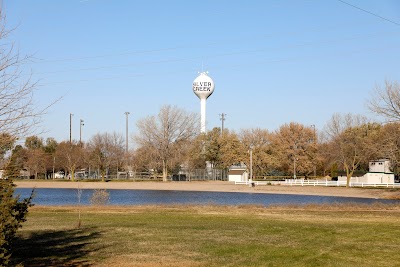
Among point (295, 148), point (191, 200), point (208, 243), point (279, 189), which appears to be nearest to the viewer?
point (208, 243)

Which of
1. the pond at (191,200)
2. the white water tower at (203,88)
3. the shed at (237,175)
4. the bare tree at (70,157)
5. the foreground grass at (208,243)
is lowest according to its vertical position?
the pond at (191,200)

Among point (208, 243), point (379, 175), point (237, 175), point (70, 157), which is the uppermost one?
point (70, 157)

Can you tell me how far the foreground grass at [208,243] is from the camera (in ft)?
43.9

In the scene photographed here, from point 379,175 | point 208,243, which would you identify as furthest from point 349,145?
point 208,243

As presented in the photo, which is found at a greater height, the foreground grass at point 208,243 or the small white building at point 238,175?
the small white building at point 238,175

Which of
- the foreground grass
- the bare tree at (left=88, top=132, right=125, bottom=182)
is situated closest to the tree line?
the bare tree at (left=88, top=132, right=125, bottom=182)

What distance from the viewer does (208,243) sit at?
16.3 meters

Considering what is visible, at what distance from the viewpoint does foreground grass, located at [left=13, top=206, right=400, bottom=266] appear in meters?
13.4

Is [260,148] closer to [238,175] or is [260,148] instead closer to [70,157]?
[238,175]

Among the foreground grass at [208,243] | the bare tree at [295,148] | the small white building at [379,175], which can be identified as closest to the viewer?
the foreground grass at [208,243]

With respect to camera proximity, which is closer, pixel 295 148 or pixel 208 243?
pixel 208 243

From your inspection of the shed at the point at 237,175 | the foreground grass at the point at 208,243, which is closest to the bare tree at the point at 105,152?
the shed at the point at 237,175

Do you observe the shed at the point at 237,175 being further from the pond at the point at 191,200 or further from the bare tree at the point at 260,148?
the pond at the point at 191,200

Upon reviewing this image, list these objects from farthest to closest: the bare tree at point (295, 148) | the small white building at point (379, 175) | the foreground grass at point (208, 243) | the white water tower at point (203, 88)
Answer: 1. the white water tower at point (203, 88)
2. the bare tree at point (295, 148)
3. the small white building at point (379, 175)
4. the foreground grass at point (208, 243)
